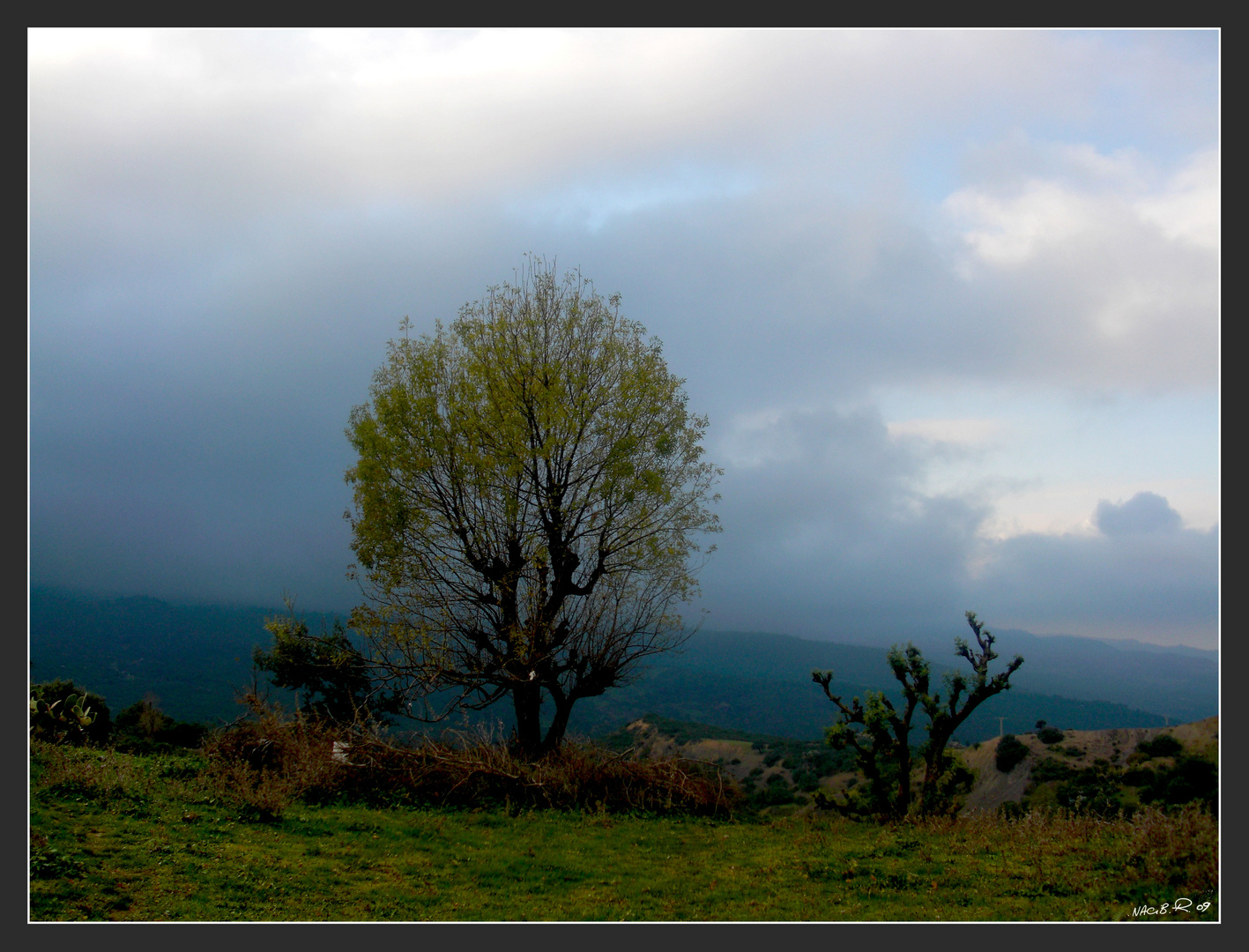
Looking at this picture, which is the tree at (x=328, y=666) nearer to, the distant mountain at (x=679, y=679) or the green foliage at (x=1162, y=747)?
the distant mountain at (x=679, y=679)

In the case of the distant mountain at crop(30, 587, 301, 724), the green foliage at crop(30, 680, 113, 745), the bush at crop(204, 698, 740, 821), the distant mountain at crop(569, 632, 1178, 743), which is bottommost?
the distant mountain at crop(569, 632, 1178, 743)

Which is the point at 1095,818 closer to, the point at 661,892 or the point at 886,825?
the point at 886,825

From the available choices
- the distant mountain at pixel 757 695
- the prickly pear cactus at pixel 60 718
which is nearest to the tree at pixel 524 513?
the prickly pear cactus at pixel 60 718

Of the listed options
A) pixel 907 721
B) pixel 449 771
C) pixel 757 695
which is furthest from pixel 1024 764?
pixel 757 695

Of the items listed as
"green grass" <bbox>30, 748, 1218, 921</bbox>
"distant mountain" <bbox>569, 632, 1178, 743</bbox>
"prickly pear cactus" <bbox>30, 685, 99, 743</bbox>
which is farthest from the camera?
"distant mountain" <bbox>569, 632, 1178, 743</bbox>

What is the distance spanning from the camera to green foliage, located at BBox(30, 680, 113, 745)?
39.8 ft

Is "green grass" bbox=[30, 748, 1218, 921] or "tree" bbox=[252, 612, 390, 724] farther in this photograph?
"tree" bbox=[252, 612, 390, 724]

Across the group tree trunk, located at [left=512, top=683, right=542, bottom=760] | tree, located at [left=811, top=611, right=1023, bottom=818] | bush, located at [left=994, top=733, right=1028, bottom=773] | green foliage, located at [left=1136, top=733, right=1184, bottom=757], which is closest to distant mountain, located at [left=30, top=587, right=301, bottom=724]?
tree trunk, located at [left=512, top=683, right=542, bottom=760]

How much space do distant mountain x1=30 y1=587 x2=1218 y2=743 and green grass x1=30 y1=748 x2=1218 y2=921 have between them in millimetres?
2380

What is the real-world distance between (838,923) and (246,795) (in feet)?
26.2

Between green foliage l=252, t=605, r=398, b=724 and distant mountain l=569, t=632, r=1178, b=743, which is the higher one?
green foliage l=252, t=605, r=398, b=724

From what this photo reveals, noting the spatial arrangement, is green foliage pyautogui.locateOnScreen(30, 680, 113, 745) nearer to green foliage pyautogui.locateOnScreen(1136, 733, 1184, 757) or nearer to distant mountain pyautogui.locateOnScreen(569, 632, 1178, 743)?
green foliage pyautogui.locateOnScreen(1136, 733, 1184, 757)

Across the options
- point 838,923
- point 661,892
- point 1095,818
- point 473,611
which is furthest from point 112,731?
point 1095,818

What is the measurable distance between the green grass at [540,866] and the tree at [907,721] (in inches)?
43.2
